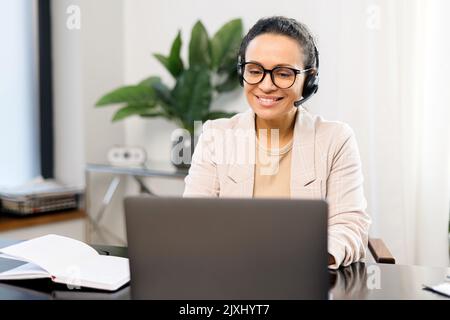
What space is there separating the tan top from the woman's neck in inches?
1.2

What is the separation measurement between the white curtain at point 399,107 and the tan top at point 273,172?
3.23ft

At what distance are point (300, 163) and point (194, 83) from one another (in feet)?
4.69

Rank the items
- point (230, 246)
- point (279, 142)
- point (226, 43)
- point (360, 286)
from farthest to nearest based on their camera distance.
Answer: point (226, 43) → point (279, 142) → point (360, 286) → point (230, 246)

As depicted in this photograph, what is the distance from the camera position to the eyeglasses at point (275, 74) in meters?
1.51

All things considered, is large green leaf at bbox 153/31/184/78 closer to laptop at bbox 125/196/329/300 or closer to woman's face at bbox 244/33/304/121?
woman's face at bbox 244/33/304/121

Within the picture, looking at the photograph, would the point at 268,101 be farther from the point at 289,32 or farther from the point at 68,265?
the point at 68,265

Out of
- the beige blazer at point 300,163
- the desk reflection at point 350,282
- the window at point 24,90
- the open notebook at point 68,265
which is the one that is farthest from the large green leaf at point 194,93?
the desk reflection at point 350,282

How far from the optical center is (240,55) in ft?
5.36

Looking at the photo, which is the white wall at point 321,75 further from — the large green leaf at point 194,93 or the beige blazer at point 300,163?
the beige blazer at point 300,163

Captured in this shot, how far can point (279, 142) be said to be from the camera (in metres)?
1.63

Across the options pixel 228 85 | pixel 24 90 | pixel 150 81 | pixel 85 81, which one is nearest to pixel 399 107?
pixel 228 85

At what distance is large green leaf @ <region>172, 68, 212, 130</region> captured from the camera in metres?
2.83
